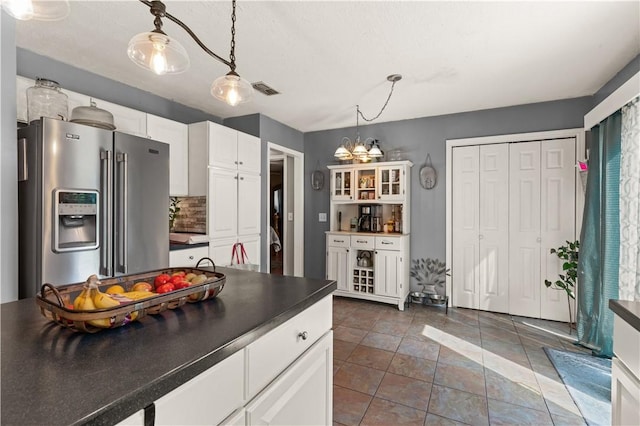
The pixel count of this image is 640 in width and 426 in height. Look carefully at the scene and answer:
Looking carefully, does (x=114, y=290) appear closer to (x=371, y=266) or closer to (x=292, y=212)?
(x=371, y=266)

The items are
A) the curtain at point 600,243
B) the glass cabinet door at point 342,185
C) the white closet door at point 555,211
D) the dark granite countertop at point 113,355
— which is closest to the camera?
the dark granite countertop at point 113,355

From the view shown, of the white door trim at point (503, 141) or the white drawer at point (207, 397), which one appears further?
the white door trim at point (503, 141)

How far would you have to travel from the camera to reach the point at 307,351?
4.11 ft

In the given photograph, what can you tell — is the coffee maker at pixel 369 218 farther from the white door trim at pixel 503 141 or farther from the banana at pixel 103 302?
the banana at pixel 103 302

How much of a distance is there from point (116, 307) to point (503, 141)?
407 centimetres

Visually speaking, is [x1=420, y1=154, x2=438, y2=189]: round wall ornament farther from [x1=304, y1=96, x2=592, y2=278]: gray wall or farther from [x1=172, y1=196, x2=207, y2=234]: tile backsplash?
[x1=172, y1=196, x2=207, y2=234]: tile backsplash

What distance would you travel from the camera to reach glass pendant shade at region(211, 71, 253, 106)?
1479mm

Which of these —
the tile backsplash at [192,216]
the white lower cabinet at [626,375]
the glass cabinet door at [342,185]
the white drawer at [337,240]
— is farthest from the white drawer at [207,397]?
the glass cabinet door at [342,185]

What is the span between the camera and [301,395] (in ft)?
3.93

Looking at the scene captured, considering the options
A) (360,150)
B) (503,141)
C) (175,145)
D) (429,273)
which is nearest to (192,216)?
(175,145)

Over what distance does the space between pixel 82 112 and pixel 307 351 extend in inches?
95.0

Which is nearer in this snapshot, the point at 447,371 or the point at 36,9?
the point at 36,9

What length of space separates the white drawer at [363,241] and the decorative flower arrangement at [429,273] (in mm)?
668

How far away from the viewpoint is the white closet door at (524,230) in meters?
3.55
